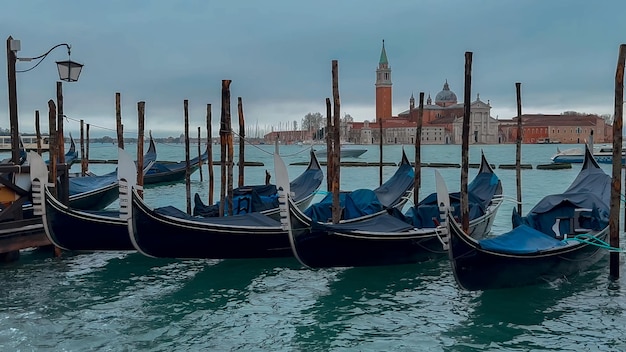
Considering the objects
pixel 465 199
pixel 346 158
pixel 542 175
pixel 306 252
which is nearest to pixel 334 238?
pixel 306 252

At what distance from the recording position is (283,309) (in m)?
5.14

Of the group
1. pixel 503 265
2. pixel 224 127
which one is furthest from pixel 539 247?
pixel 224 127

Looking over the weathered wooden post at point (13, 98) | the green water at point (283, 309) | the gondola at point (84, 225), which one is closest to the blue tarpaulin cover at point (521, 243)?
the green water at point (283, 309)

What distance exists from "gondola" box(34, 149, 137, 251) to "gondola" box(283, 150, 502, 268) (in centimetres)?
154

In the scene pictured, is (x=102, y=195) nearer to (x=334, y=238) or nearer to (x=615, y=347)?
(x=334, y=238)

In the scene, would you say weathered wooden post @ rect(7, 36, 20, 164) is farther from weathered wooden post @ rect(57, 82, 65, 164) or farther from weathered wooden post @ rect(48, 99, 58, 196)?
weathered wooden post @ rect(57, 82, 65, 164)

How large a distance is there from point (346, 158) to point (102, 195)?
36.1m

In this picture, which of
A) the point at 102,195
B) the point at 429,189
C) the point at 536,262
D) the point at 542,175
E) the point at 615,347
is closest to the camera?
the point at 615,347

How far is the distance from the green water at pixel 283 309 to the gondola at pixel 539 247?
0.59ft

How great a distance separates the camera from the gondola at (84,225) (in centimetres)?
572

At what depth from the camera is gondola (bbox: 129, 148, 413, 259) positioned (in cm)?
577

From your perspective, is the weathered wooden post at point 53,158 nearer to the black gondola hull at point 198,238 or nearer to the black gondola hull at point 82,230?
the black gondola hull at point 82,230

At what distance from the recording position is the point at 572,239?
568 centimetres

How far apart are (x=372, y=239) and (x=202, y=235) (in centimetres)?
159
